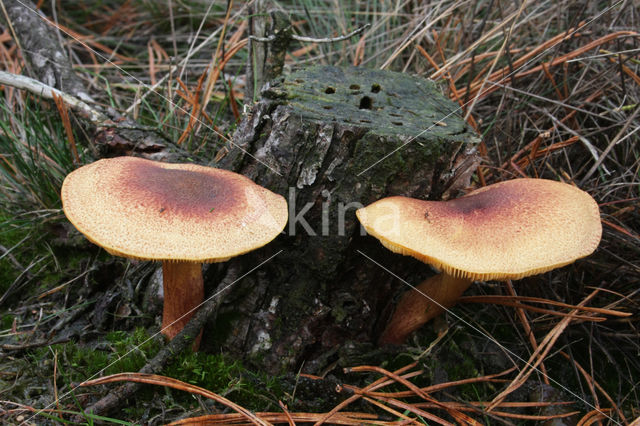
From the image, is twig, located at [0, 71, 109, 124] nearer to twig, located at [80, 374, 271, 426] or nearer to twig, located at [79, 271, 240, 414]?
twig, located at [79, 271, 240, 414]

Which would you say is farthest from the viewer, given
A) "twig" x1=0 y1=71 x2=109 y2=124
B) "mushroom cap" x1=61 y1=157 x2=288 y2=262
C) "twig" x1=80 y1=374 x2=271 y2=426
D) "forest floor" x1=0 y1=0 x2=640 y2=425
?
"twig" x1=0 y1=71 x2=109 y2=124

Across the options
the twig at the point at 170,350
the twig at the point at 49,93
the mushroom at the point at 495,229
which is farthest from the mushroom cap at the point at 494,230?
the twig at the point at 49,93

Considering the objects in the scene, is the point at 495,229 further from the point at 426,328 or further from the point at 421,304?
the point at 426,328

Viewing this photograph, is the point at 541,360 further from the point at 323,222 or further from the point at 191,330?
the point at 191,330

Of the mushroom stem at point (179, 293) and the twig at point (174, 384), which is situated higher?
the mushroom stem at point (179, 293)

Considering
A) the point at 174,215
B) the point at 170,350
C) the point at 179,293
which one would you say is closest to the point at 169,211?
the point at 174,215

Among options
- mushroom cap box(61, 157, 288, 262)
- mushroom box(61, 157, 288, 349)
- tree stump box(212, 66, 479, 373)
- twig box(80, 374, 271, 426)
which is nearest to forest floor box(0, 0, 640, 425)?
twig box(80, 374, 271, 426)

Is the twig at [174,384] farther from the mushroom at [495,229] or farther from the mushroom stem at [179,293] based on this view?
the mushroom at [495,229]
